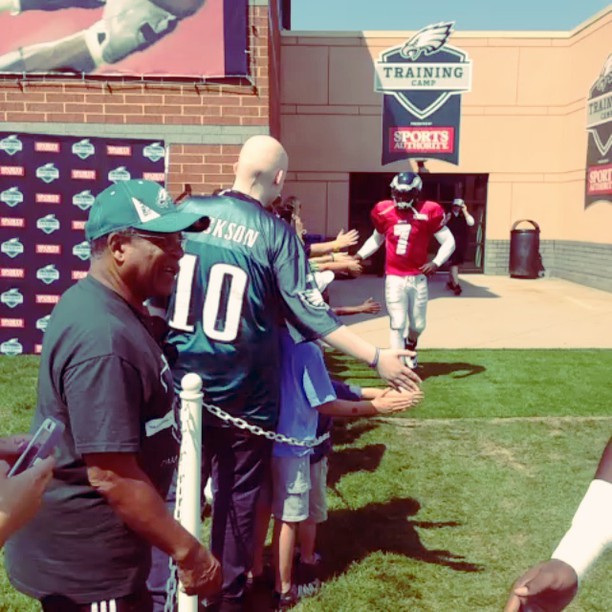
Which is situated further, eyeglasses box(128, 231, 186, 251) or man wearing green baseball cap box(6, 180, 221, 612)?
eyeglasses box(128, 231, 186, 251)

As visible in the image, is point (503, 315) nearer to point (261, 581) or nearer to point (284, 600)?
point (261, 581)

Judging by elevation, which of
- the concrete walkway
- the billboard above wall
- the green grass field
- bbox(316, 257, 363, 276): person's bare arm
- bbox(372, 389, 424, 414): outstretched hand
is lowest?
the concrete walkway

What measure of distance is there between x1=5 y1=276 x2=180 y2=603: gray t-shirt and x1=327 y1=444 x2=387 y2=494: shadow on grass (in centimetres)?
308

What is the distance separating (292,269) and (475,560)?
2.25m

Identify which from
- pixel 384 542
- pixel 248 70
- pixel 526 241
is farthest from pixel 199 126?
pixel 526 241

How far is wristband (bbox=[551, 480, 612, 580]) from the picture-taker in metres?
1.51

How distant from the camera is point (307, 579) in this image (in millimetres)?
3656

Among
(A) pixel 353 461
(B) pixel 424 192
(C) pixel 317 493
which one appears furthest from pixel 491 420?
(B) pixel 424 192

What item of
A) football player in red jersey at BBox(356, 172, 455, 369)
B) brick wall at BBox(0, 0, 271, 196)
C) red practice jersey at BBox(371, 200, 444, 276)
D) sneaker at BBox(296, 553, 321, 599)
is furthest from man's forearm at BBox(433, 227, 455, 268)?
sneaker at BBox(296, 553, 321, 599)

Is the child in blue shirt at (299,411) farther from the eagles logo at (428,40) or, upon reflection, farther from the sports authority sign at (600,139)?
the eagles logo at (428,40)

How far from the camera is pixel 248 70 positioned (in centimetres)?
838

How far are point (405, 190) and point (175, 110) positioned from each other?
3.12 metres

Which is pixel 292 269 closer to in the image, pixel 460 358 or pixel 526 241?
pixel 460 358

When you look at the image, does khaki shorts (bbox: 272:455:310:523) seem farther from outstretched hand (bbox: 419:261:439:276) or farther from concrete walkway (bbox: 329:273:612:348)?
concrete walkway (bbox: 329:273:612:348)
